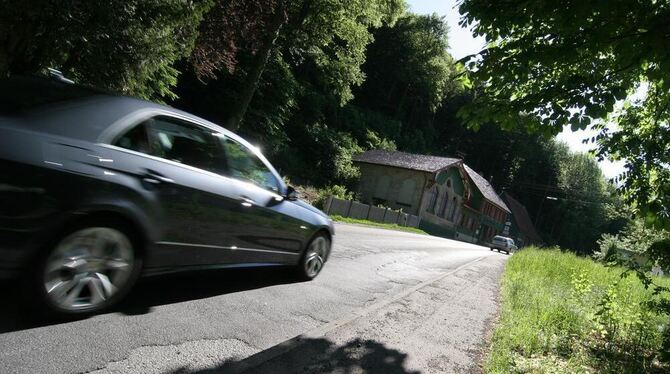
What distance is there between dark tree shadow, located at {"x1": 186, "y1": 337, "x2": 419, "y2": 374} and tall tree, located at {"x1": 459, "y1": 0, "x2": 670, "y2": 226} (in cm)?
371

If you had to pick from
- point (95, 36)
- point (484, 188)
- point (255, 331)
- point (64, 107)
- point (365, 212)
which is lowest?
point (255, 331)

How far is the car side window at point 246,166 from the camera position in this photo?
4855 millimetres

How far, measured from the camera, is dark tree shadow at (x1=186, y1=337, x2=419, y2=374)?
3469 millimetres

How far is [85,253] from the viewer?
3406 mm

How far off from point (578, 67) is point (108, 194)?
632 centimetres

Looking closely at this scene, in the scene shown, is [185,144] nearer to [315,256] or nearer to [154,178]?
[154,178]

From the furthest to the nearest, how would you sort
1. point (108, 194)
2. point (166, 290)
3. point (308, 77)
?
point (308, 77), point (166, 290), point (108, 194)

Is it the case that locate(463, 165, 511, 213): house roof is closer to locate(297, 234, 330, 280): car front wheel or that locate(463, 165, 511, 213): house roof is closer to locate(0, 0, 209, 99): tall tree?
locate(0, 0, 209, 99): tall tree

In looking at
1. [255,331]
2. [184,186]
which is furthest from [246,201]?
[255,331]

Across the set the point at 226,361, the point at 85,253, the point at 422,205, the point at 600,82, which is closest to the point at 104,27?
the point at 85,253

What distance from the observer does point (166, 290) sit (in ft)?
15.5

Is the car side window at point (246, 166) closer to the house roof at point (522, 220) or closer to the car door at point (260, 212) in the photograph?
the car door at point (260, 212)

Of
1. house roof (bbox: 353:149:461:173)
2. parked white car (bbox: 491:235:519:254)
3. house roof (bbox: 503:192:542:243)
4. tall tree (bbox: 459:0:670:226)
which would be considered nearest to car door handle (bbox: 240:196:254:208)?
tall tree (bbox: 459:0:670:226)

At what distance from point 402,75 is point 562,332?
52030mm
